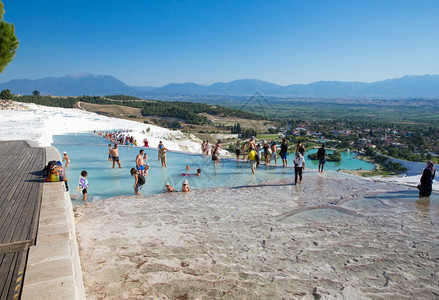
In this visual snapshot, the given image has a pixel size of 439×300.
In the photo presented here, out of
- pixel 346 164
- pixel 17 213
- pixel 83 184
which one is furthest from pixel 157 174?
pixel 346 164

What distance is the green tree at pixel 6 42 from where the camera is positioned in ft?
53.4

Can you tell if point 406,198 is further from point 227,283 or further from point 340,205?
point 227,283

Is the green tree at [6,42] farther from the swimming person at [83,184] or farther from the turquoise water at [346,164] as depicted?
the turquoise water at [346,164]

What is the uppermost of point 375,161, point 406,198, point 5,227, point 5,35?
point 5,35

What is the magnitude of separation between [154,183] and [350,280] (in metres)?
8.02

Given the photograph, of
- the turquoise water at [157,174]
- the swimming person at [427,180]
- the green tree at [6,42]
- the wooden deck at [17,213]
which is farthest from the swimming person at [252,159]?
the green tree at [6,42]

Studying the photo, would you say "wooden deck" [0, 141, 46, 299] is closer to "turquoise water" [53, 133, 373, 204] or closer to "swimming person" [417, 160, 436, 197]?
"turquoise water" [53, 133, 373, 204]

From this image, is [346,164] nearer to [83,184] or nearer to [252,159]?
[252,159]

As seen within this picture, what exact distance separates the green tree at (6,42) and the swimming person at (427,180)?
2104 centimetres

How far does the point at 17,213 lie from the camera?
5.75 m

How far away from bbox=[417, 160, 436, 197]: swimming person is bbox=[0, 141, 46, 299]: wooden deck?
1080 cm

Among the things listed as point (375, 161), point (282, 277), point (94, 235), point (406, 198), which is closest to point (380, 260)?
point (282, 277)

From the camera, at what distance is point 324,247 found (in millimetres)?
6062

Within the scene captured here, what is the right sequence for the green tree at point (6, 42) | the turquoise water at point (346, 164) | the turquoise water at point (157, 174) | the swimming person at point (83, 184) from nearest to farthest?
the swimming person at point (83, 184)
the turquoise water at point (157, 174)
the green tree at point (6, 42)
the turquoise water at point (346, 164)
